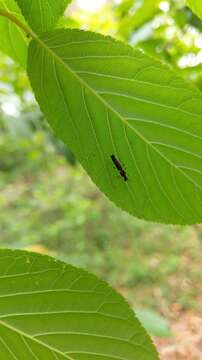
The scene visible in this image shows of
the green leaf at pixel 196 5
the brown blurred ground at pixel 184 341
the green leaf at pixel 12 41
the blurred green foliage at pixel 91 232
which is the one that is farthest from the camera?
the blurred green foliage at pixel 91 232

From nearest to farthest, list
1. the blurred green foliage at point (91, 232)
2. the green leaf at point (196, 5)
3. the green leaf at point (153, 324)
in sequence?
the green leaf at point (196, 5) → the green leaf at point (153, 324) → the blurred green foliage at point (91, 232)

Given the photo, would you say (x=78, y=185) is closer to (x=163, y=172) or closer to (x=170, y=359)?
(x=170, y=359)

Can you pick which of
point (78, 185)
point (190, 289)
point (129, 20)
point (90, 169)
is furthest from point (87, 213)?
point (90, 169)

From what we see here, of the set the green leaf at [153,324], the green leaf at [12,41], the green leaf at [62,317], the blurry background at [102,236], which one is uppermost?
the blurry background at [102,236]

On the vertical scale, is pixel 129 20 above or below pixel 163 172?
above

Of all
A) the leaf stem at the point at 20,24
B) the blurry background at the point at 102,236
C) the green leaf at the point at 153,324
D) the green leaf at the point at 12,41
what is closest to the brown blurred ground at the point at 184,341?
the blurry background at the point at 102,236

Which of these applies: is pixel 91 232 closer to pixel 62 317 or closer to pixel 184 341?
pixel 184 341

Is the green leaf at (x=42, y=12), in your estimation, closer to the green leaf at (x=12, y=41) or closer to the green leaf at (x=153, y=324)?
the green leaf at (x=12, y=41)
